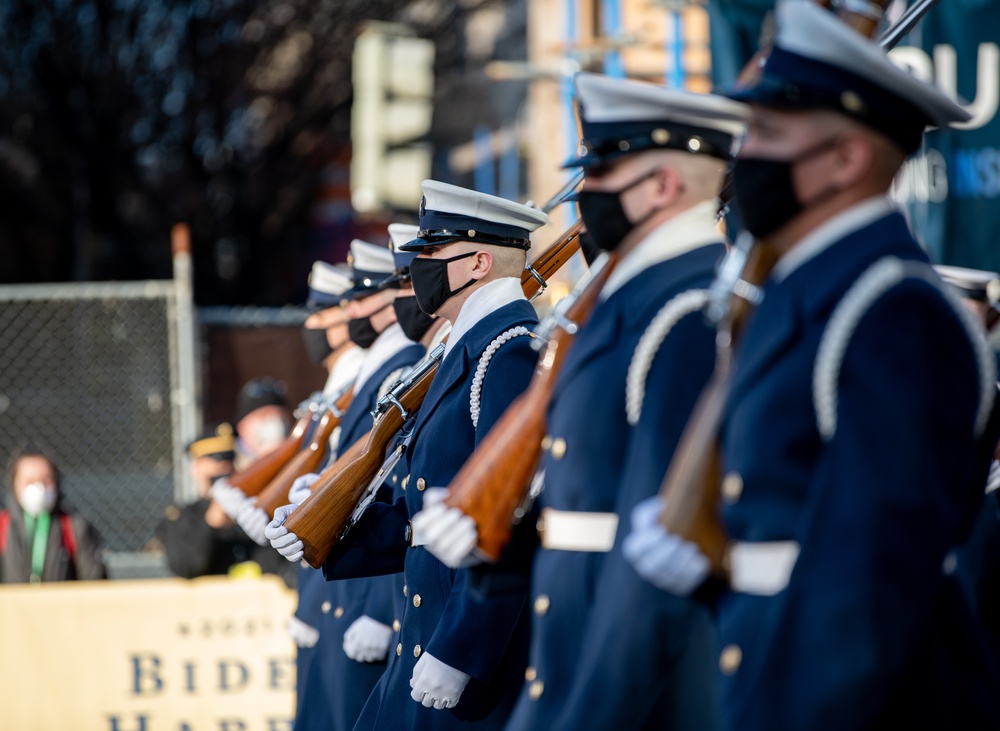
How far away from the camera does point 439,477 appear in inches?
147

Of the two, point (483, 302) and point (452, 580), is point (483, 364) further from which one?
point (452, 580)

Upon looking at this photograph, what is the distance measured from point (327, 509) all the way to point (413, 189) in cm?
604

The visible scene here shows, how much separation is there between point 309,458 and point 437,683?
6.83ft

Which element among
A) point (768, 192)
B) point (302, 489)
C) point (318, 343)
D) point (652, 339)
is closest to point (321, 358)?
point (318, 343)

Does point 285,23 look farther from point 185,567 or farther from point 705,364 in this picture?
point 705,364

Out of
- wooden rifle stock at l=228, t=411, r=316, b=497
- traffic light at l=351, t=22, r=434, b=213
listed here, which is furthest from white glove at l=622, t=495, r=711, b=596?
traffic light at l=351, t=22, r=434, b=213

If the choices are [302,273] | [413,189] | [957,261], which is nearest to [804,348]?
[957,261]

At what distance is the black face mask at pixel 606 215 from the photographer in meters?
2.69

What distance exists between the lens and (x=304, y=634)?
5.34 m

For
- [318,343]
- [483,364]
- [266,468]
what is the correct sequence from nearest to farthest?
1. [483,364]
2. [266,468]
3. [318,343]

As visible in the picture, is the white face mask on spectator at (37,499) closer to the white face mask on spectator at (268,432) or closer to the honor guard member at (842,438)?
the white face mask on spectator at (268,432)

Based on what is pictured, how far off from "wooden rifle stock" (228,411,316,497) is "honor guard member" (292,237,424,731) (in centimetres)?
37

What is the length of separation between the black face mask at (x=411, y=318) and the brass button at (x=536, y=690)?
2271 millimetres

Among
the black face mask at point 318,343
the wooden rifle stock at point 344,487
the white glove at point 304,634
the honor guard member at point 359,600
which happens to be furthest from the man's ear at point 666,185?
the black face mask at point 318,343
